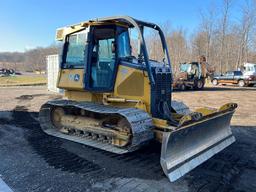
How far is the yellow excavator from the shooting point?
553 cm

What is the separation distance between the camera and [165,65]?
677 centimetres

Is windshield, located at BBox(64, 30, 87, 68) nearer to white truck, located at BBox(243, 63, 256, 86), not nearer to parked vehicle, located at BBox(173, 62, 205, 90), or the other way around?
parked vehicle, located at BBox(173, 62, 205, 90)

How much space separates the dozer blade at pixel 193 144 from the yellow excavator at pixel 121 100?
0.06 ft

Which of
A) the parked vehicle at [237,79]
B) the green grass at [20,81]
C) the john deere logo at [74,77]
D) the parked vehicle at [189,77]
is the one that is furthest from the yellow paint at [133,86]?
the green grass at [20,81]

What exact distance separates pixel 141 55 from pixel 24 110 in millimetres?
7842

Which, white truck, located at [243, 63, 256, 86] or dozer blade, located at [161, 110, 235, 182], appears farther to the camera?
white truck, located at [243, 63, 256, 86]

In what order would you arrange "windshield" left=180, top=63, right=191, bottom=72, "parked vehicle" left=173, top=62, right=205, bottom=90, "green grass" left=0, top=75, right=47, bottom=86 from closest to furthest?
"parked vehicle" left=173, top=62, right=205, bottom=90
"windshield" left=180, top=63, right=191, bottom=72
"green grass" left=0, top=75, right=47, bottom=86

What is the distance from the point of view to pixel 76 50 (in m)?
7.14

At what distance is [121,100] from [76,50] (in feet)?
5.91

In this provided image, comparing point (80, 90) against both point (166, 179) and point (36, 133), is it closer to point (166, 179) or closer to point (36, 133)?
point (36, 133)

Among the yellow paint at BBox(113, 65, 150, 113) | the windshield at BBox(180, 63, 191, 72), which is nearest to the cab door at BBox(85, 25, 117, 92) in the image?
the yellow paint at BBox(113, 65, 150, 113)

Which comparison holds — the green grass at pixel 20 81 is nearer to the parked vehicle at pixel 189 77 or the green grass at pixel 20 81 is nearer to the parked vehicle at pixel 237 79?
the parked vehicle at pixel 189 77

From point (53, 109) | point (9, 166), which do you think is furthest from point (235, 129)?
point (9, 166)

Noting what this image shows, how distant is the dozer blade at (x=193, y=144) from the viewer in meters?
4.70
